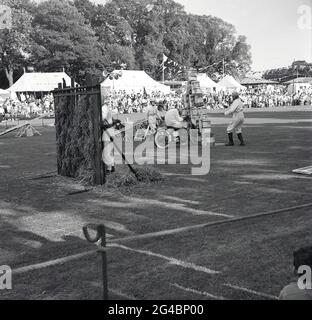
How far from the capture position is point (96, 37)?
7356 cm

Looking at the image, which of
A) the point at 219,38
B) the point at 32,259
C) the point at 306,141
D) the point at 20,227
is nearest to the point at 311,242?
the point at 32,259

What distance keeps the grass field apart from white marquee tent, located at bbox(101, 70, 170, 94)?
114ft

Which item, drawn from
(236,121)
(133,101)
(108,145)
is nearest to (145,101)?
(133,101)

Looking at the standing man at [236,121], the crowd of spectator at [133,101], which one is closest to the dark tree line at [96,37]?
the crowd of spectator at [133,101]

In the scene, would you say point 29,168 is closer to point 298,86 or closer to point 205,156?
point 205,156

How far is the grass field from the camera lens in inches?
176

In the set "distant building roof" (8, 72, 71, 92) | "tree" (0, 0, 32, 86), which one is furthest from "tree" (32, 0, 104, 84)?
"distant building roof" (8, 72, 71, 92)

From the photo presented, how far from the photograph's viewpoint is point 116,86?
45812mm

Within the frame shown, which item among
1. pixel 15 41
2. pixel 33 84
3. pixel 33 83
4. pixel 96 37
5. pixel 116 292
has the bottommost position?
pixel 116 292

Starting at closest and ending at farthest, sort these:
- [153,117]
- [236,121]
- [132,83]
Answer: [236,121], [153,117], [132,83]

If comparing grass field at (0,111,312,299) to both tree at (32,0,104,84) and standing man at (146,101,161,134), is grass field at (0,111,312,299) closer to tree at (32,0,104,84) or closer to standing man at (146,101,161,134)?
standing man at (146,101,161,134)

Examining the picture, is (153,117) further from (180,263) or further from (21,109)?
(21,109)

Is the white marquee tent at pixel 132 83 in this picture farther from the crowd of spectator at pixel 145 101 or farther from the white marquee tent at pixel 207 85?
the white marquee tent at pixel 207 85

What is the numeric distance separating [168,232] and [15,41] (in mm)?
68108
